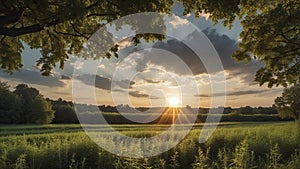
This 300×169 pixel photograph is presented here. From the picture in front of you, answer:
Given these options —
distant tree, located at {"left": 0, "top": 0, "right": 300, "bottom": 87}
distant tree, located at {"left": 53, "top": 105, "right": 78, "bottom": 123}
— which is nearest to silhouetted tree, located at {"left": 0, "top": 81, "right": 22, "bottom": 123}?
distant tree, located at {"left": 53, "top": 105, "right": 78, "bottom": 123}

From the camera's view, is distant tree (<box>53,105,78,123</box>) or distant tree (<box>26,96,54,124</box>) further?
distant tree (<box>26,96,54,124</box>)

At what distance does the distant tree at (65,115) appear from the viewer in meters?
44.8

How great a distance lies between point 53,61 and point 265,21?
21.6ft

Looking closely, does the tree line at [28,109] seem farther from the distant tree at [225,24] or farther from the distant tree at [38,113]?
the distant tree at [225,24]

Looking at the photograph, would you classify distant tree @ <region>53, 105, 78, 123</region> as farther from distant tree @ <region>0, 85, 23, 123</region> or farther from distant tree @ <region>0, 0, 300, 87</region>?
distant tree @ <region>0, 0, 300, 87</region>

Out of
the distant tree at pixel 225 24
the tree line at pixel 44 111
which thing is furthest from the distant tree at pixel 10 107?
the distant tree at pixel 225 24

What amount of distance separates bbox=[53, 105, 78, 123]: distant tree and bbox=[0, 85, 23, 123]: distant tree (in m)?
5.22

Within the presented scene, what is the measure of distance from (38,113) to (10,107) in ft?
12.6

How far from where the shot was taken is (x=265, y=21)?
34.5 ft

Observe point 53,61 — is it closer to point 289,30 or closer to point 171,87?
point 289,30

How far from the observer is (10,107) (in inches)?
1693

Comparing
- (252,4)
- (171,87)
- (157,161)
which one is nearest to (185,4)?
(252,4)

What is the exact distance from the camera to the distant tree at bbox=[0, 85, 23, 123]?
139 ft

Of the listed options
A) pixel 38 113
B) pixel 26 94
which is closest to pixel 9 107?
pixel 38 113
